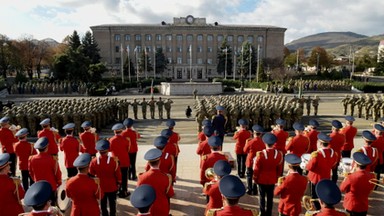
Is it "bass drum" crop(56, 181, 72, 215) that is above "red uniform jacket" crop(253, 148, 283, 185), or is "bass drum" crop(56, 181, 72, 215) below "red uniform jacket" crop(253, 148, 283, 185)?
below

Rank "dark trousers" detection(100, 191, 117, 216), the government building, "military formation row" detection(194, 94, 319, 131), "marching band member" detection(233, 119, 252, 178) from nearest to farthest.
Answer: "dark trousers" detection(100, 191, 117, 216)
"marching band member" detection(233, 119, 252, 178)
"military formation row" detection(194, 94, 319, 131)
the government building

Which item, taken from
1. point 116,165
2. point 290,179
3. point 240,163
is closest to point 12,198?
point 116,165

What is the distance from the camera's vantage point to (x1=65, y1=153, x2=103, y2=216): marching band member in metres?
4.89

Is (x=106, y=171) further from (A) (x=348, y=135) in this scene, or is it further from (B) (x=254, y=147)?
(A) (x=348, y=135)

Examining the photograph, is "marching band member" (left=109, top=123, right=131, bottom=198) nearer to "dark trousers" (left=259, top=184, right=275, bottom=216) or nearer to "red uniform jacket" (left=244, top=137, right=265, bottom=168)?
"red uniform jacket" (left=244, top=137, right=265, bottom=168)

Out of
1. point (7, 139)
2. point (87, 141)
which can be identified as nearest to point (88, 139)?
point (87, 141)

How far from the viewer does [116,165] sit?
241 inches

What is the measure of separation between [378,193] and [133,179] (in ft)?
21.5

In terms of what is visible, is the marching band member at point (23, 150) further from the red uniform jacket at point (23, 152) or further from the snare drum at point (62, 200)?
the snare drum at point (62, 200)

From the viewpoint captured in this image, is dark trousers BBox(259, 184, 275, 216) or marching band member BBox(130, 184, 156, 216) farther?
dark trousers BBox(259, 184, 275, 216)

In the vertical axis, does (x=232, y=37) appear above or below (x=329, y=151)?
Result: above

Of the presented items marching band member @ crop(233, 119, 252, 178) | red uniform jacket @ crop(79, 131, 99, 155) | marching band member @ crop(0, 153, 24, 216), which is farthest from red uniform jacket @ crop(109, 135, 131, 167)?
marching band member @ crop(233, 119, 252, 178)

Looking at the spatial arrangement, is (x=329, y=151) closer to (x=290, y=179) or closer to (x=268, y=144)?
(x=268, y=144)

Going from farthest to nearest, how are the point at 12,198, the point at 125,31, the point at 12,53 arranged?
the point at 125,31 → the point at 12,53 → the point at 12,198
